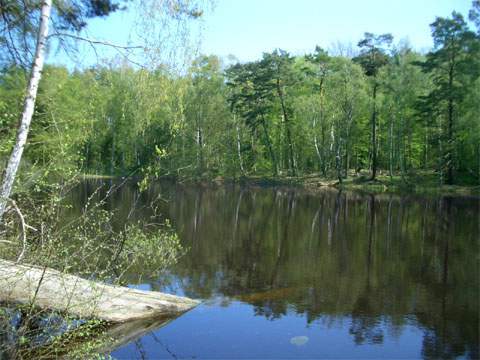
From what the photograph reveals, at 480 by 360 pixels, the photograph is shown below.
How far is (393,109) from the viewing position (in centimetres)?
4353

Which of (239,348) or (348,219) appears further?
(348,219)

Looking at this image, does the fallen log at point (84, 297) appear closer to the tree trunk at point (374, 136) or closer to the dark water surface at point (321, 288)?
the dark water surface at point (321, 288)

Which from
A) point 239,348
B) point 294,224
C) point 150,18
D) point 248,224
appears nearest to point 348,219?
point 294,224

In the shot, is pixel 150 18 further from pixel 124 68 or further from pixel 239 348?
pixel 239 348

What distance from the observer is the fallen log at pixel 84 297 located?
6.72m

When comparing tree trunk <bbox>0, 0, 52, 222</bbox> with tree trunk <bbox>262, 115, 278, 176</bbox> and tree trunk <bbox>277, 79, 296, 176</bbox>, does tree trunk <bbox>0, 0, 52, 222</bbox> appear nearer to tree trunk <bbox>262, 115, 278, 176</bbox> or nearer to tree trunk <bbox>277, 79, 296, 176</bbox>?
tree trunk <bbox>277, 79, 296, 176</bbox>

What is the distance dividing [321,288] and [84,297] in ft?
19.5

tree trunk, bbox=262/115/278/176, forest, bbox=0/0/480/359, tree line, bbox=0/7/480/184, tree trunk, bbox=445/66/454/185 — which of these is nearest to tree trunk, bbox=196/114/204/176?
tree line, bbox=0/7/480/184

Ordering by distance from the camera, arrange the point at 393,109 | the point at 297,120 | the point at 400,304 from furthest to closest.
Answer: the point at 297,120, the point at 393,109, the point at 400,304

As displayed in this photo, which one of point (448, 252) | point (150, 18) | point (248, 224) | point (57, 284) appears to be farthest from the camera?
point (248, 224)

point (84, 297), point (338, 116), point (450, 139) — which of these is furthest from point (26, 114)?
point (338, 116)

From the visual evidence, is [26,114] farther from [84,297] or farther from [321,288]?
[321,288]

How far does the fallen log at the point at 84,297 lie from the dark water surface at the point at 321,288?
0.43 metres

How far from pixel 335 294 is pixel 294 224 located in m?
11.3
